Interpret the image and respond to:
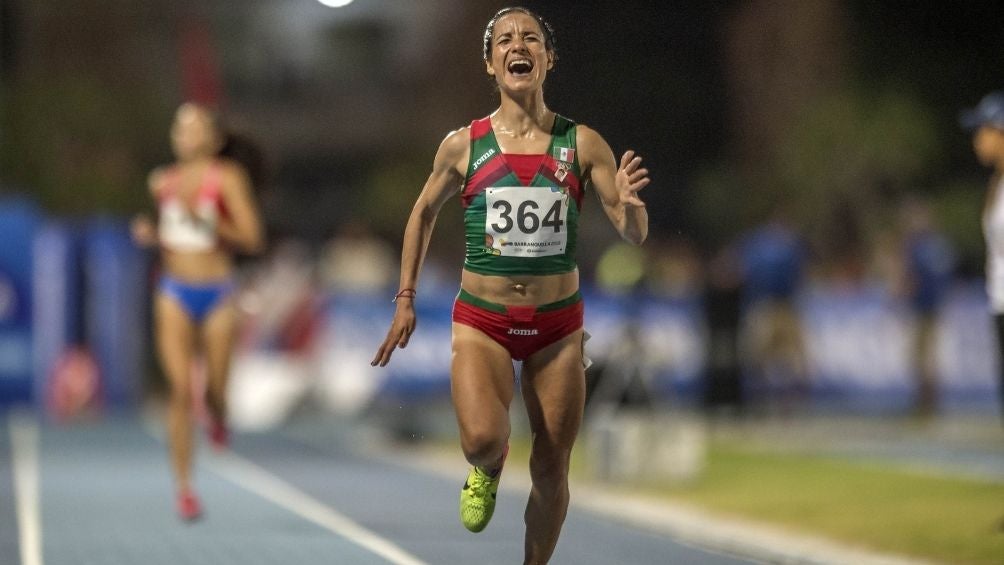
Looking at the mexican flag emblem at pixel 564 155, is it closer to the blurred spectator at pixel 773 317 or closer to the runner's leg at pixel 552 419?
the runner's leg at pixel 552 419

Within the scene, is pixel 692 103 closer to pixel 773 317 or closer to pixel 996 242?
pixel 773 317

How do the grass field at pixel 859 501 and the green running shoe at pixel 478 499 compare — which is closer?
the green running shoe at pixel 478 499

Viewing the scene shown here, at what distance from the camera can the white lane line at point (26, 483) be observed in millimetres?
11180

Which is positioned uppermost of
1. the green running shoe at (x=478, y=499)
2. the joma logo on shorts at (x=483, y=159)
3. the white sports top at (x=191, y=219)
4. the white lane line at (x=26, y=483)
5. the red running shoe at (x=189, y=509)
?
the joma logo on shorts at (x=483, y=159)

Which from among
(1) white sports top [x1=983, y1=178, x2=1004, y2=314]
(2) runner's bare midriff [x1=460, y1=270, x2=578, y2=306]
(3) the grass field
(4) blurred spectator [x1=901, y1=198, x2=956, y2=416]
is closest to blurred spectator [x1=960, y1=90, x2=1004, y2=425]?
(1) white sports top [x1=983, y1=178, x2=1004, y2=314]

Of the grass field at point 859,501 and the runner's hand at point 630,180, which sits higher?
the runner's hand at point 630,180

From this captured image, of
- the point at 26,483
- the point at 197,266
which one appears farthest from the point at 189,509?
the point at 26,483

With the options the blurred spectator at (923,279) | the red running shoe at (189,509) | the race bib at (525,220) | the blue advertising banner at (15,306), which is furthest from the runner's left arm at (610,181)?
the blue advertising banner at (15,306)

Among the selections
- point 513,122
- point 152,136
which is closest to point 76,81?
point 152,136

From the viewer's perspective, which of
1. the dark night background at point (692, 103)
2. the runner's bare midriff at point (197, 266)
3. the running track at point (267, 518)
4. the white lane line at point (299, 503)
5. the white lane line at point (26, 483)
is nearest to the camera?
the running track at point (267, 518)

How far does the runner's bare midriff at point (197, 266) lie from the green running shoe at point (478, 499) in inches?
199

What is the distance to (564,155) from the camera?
8156mm

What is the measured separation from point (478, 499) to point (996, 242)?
16.8 feet

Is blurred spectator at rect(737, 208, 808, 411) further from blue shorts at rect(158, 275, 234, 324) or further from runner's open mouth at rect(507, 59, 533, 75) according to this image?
runner's open mouth at rect(507, 59, 533, 75)
